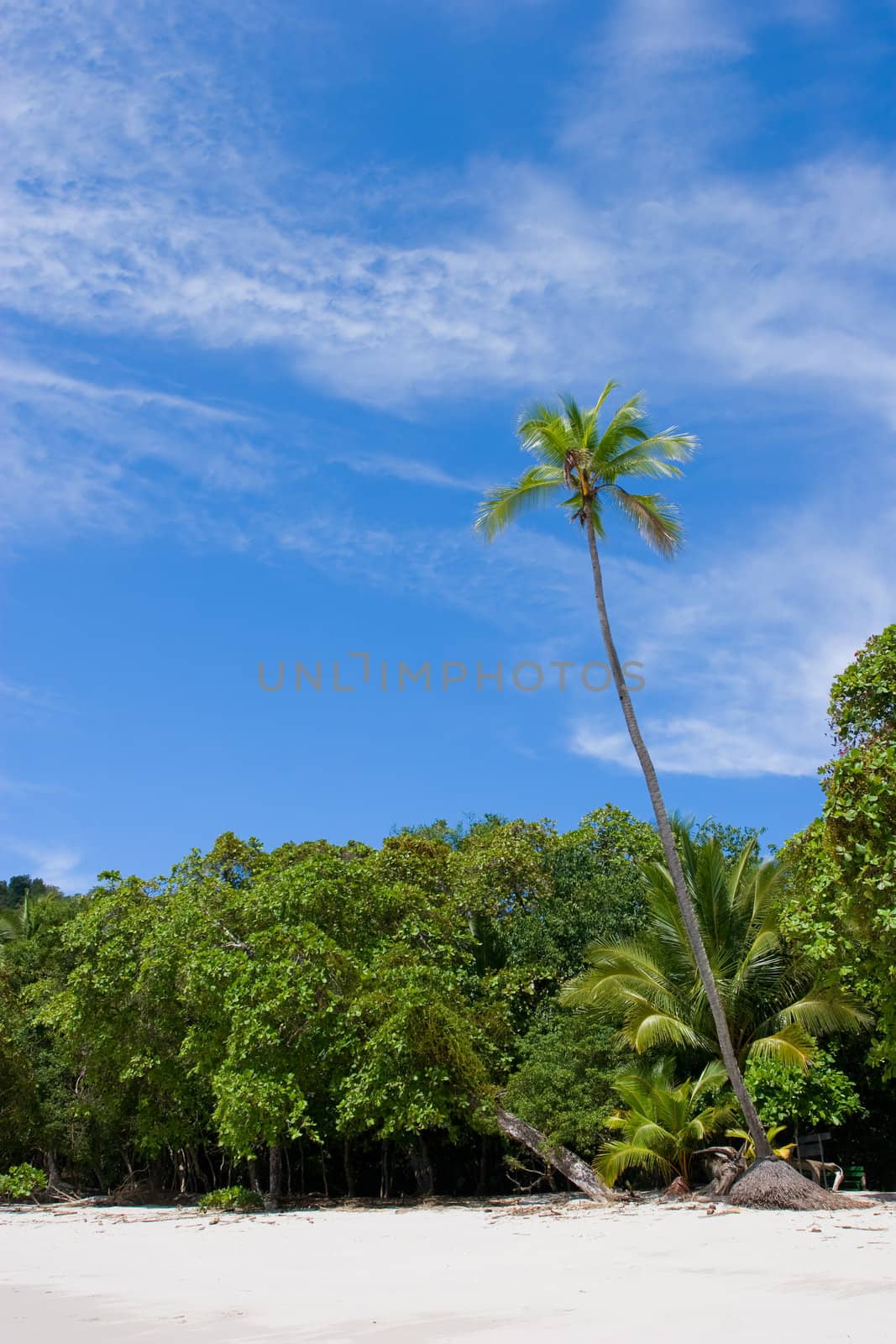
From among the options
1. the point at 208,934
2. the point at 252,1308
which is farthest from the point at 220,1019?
the point at 252,1308

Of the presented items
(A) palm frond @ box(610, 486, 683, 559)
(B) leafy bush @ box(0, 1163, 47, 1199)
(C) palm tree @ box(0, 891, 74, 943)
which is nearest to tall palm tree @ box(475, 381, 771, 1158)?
(A) palm frond @ box(610, 486, 683, 559)

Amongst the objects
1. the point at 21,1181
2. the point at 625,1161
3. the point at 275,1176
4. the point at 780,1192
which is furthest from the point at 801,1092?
the point at 21,1181

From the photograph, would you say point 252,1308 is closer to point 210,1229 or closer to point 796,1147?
point 210,1229

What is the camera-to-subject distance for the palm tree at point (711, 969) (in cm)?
1529

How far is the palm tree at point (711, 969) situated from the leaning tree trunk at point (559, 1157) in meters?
1.93

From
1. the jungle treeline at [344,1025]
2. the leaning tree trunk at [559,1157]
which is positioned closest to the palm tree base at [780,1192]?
the jungle treeline at [344,1025]

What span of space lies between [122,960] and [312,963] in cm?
454

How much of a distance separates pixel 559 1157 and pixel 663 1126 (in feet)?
7.49

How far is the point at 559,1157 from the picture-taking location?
15305mm

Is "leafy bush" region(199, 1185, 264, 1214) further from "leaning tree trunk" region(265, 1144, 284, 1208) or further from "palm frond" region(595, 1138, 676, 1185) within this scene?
"palm frond" region(595, 1138, 676, 1185)

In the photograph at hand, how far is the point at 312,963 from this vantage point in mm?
16078

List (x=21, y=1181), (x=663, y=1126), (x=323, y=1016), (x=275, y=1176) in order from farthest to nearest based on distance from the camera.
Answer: (x=21, y=1181), (x=275, y=1176), (x=323, y=1016), (x=663, y=1126)

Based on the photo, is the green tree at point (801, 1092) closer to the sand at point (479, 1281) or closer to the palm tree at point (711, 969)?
the palm tree at point (711, 969)

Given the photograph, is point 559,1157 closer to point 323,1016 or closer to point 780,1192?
point 323,1016
